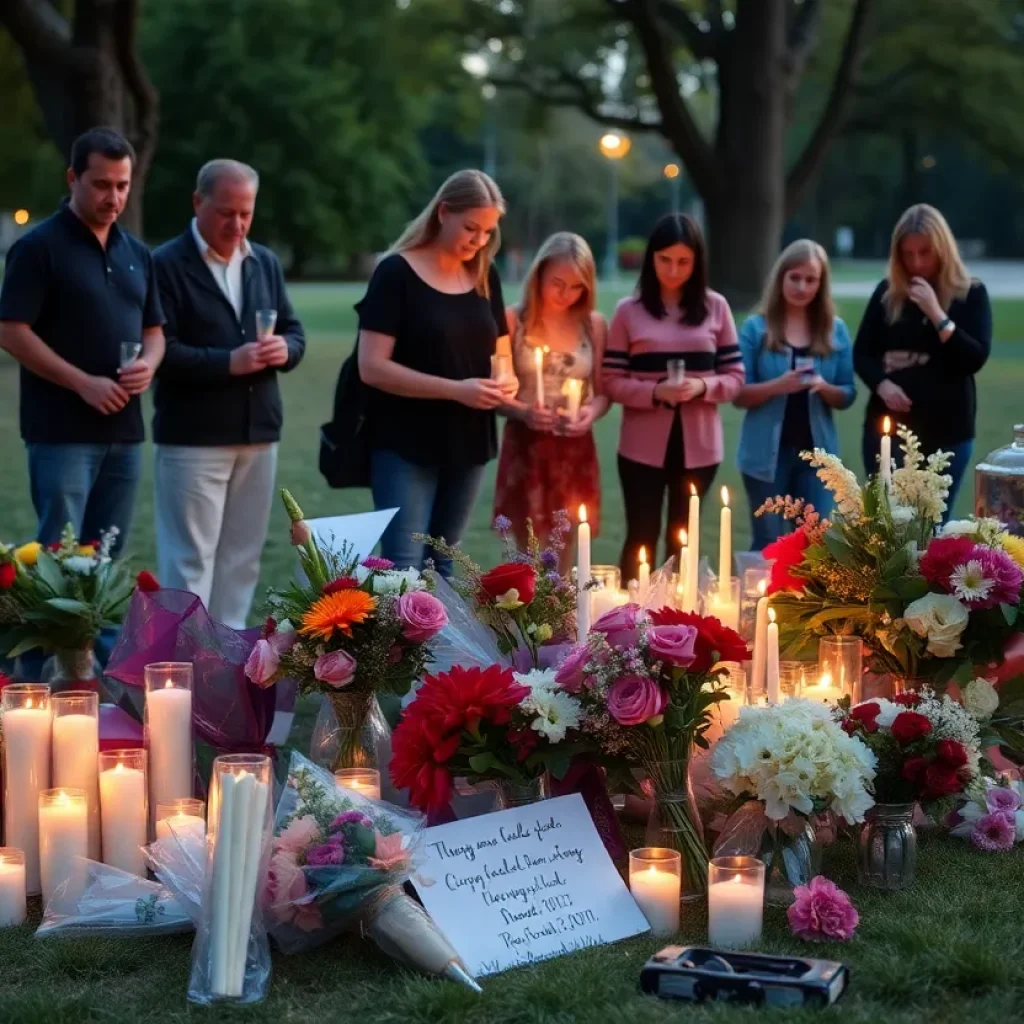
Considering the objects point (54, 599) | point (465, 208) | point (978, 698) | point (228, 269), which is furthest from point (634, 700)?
point (228, 269)

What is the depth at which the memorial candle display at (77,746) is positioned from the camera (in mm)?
4047

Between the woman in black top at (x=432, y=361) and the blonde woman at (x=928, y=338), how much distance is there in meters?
1.99

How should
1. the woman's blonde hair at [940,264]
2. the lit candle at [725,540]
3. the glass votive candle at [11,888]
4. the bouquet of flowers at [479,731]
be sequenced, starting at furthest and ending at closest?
the woman's blonde hair at [940,264] < the lit candle at [725,540] < the glass votive candle at [11,888] < the bouquet of flowers at [479,731]

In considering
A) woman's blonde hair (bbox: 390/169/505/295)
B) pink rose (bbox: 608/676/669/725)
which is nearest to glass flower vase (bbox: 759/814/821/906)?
pink rose (bbox: 608/676/669/725)

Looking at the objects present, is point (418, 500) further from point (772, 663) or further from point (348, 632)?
point (772, 663)

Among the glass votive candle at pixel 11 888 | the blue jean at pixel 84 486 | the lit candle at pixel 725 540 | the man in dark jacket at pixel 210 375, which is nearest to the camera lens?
the glass votive candle at pixel 11 888

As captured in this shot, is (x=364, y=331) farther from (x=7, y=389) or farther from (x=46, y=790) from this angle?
(x=7, y=389)

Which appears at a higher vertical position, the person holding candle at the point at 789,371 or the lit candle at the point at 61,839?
the person holding candle at the point at 789,371

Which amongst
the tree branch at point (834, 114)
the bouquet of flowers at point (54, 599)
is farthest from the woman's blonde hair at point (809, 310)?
the tree branch at point (834, 114)

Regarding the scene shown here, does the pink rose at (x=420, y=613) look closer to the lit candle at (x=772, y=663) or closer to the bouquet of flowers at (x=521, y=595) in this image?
the bouquet of flowers at (x=521, y=595)

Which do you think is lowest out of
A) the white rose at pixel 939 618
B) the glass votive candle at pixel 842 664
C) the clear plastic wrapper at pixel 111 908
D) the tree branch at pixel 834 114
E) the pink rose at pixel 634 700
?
the clear plastic wrapper at pixel 111 908

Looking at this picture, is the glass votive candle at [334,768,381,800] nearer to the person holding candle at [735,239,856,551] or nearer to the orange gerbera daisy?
the orange gerbera daisy

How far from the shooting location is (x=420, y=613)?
3.92 meters

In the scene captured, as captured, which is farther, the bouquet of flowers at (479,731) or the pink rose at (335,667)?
the pink rose at (335,667)
